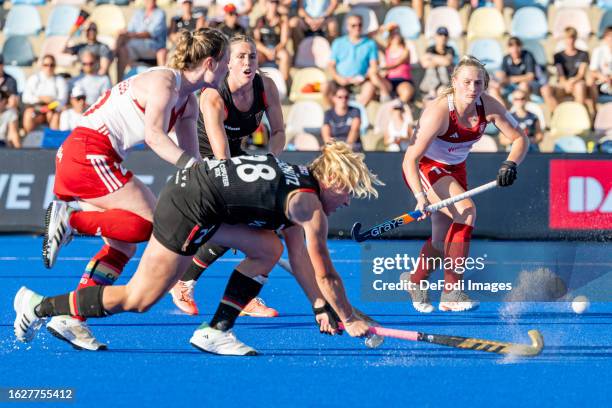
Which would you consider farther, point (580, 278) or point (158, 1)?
point (158, 1)

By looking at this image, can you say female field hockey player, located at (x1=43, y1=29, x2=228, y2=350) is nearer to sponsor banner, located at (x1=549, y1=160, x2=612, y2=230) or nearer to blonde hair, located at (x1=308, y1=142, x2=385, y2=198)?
blonde hair, located at (x1=308, y1=142, x2=385, y2=198)

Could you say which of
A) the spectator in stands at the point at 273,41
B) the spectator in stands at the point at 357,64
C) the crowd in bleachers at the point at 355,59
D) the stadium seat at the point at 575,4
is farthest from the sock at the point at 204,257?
the stadium seat at the point at 575,4

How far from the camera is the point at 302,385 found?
16.8ft

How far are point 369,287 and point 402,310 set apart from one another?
838mm

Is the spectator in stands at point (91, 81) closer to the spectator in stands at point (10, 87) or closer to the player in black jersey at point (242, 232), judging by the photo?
the spectator in stands at point (10, 87)

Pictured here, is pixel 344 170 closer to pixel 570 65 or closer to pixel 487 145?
pixel 487 145

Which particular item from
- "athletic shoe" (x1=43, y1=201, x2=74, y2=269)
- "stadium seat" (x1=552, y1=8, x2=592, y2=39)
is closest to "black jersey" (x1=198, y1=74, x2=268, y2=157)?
"athletic shoe" (x1=43, y1=201, x2=74, y2=269)

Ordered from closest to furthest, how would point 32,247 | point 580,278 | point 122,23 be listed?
point 580,278 → point 32,247 → point 122,23

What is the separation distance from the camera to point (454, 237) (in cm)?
773

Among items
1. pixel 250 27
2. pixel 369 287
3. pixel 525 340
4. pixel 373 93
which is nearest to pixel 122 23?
pixel 250 27

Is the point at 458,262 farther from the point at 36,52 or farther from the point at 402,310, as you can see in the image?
the point at 36,52

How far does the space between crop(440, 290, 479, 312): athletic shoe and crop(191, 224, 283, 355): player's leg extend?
2.21 meters

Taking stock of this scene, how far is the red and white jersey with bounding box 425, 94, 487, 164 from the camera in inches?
299

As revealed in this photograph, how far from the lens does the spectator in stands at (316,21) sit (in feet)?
49.5
